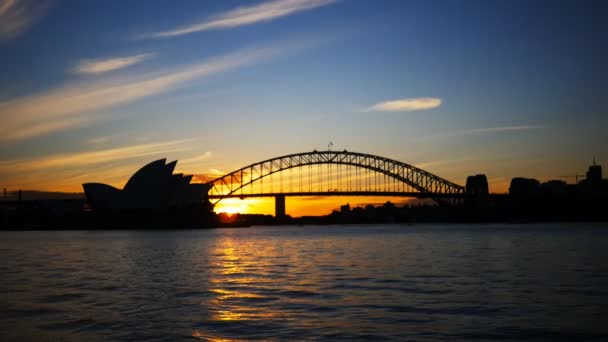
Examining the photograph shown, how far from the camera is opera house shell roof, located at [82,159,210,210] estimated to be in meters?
107

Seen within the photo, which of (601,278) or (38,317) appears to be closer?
(38,317)

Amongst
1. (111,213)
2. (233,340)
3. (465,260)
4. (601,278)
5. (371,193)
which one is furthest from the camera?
(111,213)

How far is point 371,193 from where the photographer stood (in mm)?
100188

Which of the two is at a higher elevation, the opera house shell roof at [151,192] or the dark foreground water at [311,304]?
the opera house shell roof at [151,192]

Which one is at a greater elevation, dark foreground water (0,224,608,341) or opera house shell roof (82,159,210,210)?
opera house shell roof (82,159,210,210)

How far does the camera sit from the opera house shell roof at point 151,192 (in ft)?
352

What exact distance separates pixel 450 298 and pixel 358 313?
10.6ft

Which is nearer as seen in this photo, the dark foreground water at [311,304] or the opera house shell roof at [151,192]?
the dark foreground water at [311,304]

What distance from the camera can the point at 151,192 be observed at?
4345 inches

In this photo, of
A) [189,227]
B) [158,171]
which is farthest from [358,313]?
[189,227]

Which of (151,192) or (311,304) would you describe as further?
(151,192)

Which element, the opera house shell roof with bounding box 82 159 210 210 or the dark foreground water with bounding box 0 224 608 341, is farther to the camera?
the opera house shell roof with bounding box 82 159 210 210

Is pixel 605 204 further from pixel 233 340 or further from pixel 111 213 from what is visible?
pixel 233 340

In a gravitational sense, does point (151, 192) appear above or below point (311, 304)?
above
